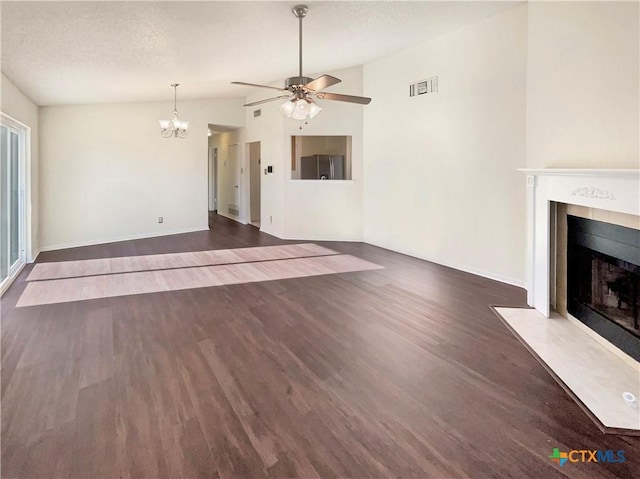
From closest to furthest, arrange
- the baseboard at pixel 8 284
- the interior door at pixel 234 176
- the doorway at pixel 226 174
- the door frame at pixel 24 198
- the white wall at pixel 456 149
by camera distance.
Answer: the baseboard at pixel 8 284 → the white wall at pixel 456 149 → the door frame at pixel 24 198 → the doorway at pixel 226 174 → the interior door at pixel 234 176

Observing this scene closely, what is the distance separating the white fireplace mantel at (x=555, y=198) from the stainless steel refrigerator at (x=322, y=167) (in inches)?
168

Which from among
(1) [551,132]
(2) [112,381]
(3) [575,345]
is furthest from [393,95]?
(2) [112,381]

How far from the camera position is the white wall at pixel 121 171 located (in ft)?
21.8

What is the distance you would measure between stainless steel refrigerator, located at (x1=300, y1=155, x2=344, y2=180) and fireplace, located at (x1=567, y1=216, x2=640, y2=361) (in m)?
4.69

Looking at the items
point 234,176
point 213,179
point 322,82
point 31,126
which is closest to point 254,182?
point 234,176

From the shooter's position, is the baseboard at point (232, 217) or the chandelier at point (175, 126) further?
the baseboard at point (232, 217)

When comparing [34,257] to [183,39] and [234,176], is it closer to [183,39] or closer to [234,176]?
[183,39]

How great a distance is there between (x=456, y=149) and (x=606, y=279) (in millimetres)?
2714

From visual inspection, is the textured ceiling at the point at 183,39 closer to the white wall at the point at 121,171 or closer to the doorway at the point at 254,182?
the white wall at the point at 121,171

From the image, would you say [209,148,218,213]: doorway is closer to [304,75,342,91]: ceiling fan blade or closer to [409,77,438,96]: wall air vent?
[409,77,438,96]: wall air vent

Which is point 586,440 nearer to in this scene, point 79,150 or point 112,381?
point 112,381

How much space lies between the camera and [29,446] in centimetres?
182

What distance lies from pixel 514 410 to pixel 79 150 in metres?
7.62

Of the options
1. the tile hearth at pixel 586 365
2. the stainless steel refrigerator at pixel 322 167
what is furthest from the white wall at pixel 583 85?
the stainless steel refrigerator at pixel 322 167
